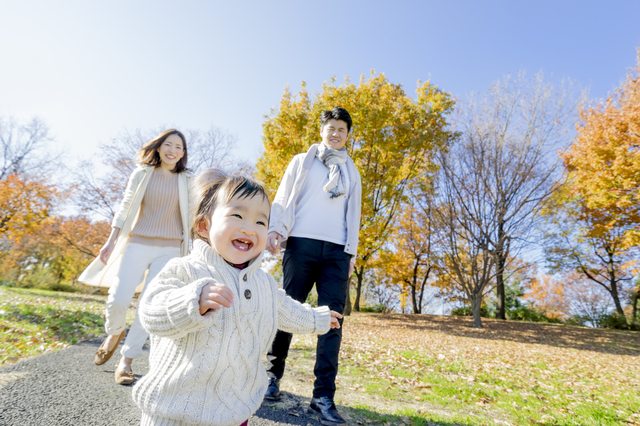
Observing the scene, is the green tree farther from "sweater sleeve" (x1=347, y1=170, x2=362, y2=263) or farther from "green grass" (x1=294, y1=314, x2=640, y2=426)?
"sweater sleeve" (x1=347, y1=170, x2=362, y2=263)

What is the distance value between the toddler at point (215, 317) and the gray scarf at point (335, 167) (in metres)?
1.40

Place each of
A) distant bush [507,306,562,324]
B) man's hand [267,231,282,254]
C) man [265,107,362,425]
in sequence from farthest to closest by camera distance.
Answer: distant bush [507,306,562,324], man's hand [267,231,282,254], man [265,107,362,425]

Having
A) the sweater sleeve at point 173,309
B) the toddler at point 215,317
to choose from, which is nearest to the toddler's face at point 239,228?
the toddler at point 215,317

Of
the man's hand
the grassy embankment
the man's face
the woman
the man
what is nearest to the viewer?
the man

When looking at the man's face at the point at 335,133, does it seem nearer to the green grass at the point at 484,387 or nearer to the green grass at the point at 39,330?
the green grass at the point at 484,387

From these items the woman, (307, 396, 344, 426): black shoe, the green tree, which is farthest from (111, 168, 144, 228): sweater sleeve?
the green tree

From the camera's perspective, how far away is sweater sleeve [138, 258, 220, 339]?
111 cm

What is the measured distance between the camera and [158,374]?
1.26 m

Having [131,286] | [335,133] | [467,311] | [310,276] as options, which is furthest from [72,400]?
[467,311]

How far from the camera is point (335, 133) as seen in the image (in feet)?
10.3

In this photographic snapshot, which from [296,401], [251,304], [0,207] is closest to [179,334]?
[251,304]

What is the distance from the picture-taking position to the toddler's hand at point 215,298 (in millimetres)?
1090

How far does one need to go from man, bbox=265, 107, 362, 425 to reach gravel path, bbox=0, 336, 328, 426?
290 mm

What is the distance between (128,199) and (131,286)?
0.81 m
